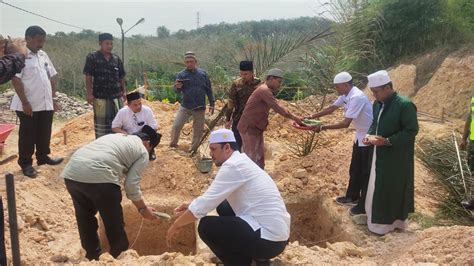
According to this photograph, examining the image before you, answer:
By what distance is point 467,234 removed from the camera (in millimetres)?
3490

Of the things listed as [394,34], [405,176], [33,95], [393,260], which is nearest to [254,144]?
[405,176]

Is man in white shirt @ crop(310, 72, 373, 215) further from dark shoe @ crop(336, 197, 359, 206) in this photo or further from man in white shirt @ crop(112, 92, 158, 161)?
man in white shirt @ crop(112, 92, 158, 161)

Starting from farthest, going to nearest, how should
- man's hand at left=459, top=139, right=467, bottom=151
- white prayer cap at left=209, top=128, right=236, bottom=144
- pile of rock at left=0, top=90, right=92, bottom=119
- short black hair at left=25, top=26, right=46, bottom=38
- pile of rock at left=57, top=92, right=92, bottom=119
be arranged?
pile of rock at left=57, top=92, right=92, bottom=119, pile of rock at left=0, top=90, right=92, bottom=119, short black hair at left=25, top=26, right=46, bottom=38, man's hand at left=459, top=139, right=467, bottom=151, white prayer cap at left=209, top=128, right=236, bottom=144

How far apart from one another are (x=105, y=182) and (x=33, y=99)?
232cm

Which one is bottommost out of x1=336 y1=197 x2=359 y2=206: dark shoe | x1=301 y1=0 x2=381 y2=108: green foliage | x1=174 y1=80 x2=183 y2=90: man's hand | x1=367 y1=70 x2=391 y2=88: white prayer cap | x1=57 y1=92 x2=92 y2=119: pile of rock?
x1=57 y1=92 x2=92 y2=119: pile of rock

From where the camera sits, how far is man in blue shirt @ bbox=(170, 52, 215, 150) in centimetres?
661

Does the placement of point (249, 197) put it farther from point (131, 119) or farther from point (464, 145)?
point (464, 145)

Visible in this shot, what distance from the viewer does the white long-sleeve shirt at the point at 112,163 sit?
3533 mm

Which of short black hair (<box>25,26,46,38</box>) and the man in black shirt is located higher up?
short black hair (<box>25,26,46,38</box>)

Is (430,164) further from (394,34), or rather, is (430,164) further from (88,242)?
(394,34)

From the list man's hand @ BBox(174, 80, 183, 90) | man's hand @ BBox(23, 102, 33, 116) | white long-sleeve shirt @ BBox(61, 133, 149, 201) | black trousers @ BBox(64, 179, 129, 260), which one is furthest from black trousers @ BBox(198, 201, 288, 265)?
man's hand @ BBox(174, 80, 183, 90)

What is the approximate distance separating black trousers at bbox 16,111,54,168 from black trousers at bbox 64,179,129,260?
1992 mm

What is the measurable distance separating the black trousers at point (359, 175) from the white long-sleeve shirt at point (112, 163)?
7.48 feet

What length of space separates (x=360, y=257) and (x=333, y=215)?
1.12 m
